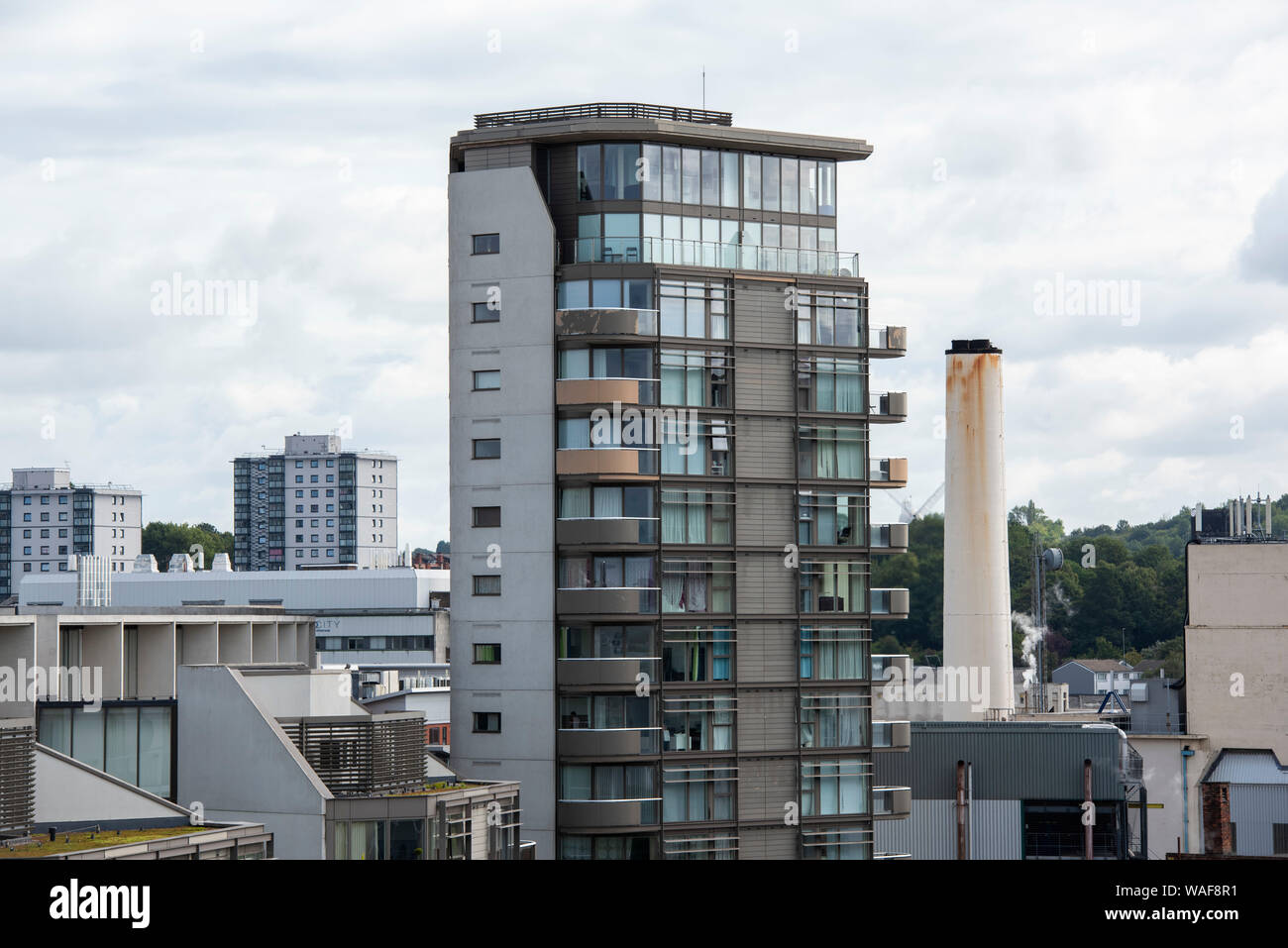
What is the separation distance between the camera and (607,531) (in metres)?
69.9

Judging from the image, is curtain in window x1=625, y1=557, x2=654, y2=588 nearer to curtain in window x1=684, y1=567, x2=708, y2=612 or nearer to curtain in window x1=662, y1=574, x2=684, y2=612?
curtain in window x1=662, y1=574, x2=684, y2=612

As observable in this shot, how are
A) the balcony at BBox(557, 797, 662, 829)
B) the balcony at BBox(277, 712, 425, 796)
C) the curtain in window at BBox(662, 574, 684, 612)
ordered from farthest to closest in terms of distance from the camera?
the curtain in window at BBox(662, 574, 684, 612) → the balcony at BBox(557, 797, 662, 829) → the balcony at BBox(277, 712, 425, 796)

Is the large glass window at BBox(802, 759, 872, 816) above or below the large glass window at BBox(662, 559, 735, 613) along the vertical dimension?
below

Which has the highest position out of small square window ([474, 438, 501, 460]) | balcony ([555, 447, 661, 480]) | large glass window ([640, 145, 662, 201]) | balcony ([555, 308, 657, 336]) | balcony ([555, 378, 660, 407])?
large glass window ([640, 145, 662, 201])

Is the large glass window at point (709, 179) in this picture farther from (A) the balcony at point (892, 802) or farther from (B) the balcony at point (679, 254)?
(A) the balcony at point (892, 802)

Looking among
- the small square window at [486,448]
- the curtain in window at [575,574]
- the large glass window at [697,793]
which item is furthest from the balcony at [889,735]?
the small square window at [486,448]

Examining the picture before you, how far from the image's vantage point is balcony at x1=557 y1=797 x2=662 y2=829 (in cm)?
6850

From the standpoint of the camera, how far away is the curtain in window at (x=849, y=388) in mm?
74688

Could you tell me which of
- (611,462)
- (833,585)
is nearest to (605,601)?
(611,462)

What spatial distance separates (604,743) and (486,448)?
13.5m

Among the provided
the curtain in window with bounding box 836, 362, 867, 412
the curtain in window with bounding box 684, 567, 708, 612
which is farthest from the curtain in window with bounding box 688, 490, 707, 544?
the curtain in window with bounding box 836, 362, 867, 412

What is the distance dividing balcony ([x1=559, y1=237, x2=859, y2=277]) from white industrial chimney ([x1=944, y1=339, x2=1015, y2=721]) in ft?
122

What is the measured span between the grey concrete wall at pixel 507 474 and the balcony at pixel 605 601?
1.02m

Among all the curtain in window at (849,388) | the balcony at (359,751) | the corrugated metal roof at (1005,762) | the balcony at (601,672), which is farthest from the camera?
the corrugated metal roof at (1005,762)
